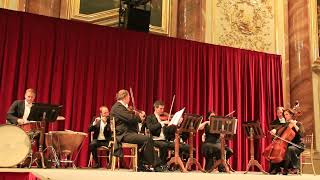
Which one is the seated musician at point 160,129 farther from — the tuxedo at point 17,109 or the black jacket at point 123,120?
the tuxedo at point 17,109

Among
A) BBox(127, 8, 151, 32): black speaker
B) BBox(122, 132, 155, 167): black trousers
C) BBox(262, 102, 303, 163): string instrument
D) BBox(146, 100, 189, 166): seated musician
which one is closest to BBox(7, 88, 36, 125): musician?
BBox(122, 132, 155, 167): black trousers

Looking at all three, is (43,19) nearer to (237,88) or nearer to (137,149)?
(137,149)

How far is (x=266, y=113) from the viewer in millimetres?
11180

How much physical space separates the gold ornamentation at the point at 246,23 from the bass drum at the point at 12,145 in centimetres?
632

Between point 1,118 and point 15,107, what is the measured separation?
142 cm

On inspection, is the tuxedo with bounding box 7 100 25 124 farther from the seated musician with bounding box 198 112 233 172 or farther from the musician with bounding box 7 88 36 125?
the seated musician with bounding box 198 112 233 172

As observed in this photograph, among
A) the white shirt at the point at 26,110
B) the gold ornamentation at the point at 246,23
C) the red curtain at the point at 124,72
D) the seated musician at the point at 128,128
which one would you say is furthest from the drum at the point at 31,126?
the gold ornamentation at the point at 246,23

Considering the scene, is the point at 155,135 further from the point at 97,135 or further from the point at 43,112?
the point at 43,112

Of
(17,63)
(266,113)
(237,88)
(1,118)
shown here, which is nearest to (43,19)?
(17,63)

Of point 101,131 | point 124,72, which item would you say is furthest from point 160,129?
point 124,72

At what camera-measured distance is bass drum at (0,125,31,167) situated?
237 inches

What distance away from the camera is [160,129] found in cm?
718

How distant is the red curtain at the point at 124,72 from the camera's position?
914cm

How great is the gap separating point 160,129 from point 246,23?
5.35 meters
